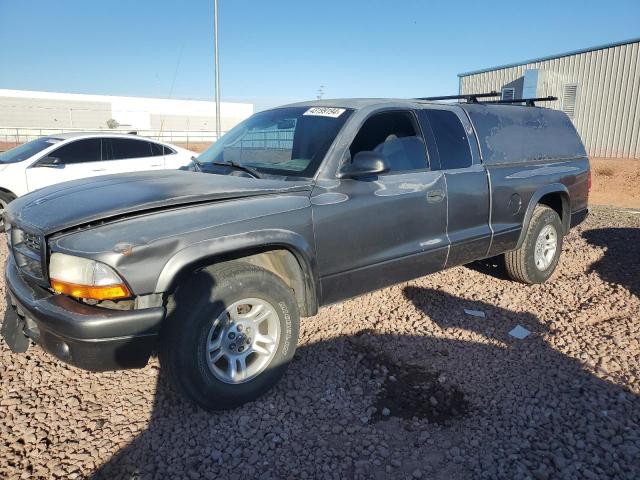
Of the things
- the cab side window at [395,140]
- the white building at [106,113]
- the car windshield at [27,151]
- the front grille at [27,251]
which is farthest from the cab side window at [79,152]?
the white building at [106,113]

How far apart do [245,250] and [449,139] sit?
2252mm

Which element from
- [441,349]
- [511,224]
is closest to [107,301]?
[441,349]

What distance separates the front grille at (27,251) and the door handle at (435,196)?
2.71 m

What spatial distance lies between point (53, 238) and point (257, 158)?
1690 millimetres

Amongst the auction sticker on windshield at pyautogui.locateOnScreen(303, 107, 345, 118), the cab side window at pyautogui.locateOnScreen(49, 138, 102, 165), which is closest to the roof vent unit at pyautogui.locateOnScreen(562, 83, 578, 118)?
the cab side window at pyautogui.locateOnScreen(49, 138, 102, 165)

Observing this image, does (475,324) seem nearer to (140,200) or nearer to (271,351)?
(271,351)

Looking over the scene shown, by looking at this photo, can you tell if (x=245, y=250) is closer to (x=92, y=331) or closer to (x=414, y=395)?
(x=92, y=331)

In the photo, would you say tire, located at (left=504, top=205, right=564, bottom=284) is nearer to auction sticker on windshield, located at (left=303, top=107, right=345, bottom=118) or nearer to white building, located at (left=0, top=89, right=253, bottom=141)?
auction sticker on windshield, located at (left=303, top=107, right=345, bottom=118)

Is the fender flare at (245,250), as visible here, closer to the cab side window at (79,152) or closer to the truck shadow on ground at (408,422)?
the truck shadow on ground at (408,422)

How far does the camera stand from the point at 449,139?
417 cm

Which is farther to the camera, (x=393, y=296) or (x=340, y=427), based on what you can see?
(x=393, y=296)

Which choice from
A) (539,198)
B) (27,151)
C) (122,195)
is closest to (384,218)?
(122,195)

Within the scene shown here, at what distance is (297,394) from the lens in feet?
10.1

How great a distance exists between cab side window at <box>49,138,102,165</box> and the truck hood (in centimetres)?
553
